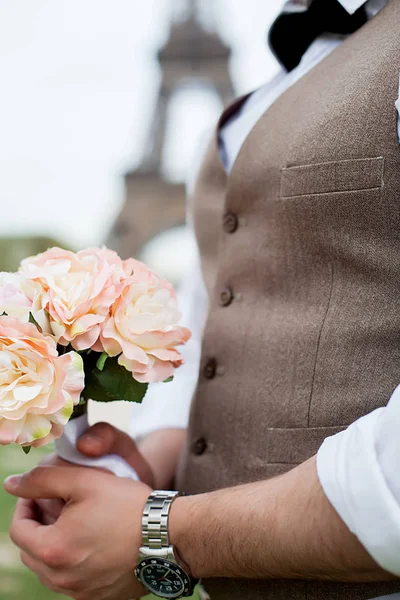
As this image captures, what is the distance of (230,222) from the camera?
1201 mm

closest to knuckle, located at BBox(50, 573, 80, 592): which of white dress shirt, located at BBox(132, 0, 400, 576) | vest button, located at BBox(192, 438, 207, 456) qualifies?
vest button, located at BBox(192, 438, 207, 456)

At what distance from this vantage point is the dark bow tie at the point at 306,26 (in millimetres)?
1193

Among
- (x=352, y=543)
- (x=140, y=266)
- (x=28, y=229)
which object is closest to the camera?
(x=352, y=543)

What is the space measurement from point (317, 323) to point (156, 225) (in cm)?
1051

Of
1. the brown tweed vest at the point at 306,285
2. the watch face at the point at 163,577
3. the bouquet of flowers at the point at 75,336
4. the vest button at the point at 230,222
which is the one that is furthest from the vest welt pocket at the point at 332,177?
the watch face at the point at 163,577

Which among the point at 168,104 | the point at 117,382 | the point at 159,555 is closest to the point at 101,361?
the point at 117,382

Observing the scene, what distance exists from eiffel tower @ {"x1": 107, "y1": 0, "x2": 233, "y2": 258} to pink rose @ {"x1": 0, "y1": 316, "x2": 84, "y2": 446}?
34.2 feet

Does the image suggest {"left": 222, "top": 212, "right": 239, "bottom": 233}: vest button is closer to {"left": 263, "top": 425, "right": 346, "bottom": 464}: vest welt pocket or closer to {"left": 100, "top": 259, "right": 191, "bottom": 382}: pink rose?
{"left": 100, "top": 259, "right": 191, "bottom": 382}: pink rose

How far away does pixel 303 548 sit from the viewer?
2.56 feet

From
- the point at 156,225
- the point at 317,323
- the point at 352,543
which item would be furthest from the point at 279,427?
the point at 156,225

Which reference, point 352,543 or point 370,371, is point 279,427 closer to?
point 370,371

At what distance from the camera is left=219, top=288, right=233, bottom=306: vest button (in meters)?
1.19

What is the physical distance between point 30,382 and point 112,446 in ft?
0.96

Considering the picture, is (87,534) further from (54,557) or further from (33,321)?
(33,321)
